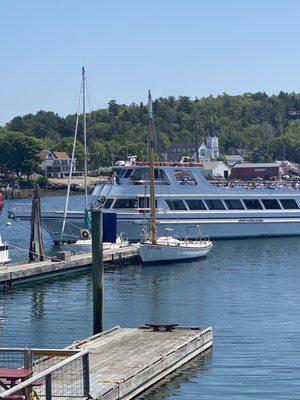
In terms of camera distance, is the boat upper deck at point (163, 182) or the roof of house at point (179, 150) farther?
the roof of house at point (179, 150)

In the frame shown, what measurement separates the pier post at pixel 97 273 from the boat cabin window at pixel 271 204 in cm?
3715

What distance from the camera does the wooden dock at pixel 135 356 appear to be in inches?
934

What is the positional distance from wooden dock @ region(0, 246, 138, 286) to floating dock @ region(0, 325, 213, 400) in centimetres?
1289

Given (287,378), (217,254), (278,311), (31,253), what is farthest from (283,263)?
(287,378)

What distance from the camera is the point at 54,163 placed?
173625 millimetres

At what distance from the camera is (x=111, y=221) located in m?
54.9

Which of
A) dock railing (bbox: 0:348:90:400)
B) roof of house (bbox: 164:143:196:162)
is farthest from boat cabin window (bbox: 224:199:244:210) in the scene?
roof of house (bbox: 164:143:196:162)

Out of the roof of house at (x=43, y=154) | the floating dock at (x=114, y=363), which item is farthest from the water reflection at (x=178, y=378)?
the roof of house at (x=43, y=154)

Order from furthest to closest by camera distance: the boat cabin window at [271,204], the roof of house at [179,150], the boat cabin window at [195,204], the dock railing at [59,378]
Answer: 1. the roof of house at [179,150]
2. the boat cabin window at [271,204]
3. the boat cabin window at [195,204]
4. the dock railing at [59,378]

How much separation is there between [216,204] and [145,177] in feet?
16.1

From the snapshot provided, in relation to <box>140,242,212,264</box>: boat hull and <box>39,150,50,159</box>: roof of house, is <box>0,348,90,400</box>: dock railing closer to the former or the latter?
<box>140,242,212,264</box>: boat hull

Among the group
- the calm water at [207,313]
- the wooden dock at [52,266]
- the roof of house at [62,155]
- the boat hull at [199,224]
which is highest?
the roof of house at [62,155]

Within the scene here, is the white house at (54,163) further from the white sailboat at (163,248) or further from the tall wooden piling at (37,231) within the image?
the tall wooden piling at (37,231)

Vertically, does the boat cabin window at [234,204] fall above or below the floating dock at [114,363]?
above
